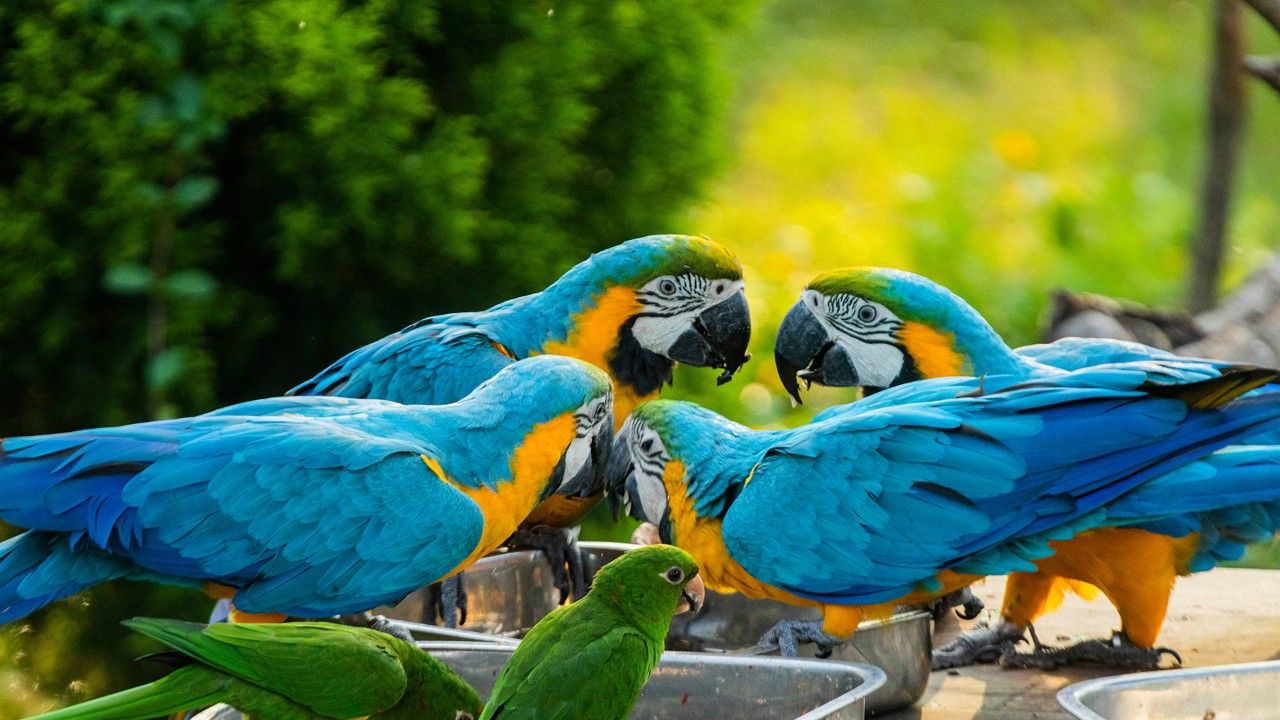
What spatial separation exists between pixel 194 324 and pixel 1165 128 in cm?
484

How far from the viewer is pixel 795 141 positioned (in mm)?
6309

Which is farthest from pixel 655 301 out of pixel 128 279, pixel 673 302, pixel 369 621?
pixel 128 279

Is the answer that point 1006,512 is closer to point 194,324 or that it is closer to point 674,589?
point 674,589

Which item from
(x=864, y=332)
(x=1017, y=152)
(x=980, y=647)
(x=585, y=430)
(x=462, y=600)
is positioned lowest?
(x=1017, y=152)

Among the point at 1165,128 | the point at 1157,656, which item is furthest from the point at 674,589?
the point at 1165,128

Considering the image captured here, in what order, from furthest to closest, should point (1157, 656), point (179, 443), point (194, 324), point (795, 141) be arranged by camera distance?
point (795, 141)
point (194, 324)
point (1157, 656)
point (179, 443)

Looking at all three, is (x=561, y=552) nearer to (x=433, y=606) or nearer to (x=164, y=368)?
(x=433, y=606)

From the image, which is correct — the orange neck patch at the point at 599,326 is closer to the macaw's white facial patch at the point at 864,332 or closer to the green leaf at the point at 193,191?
the macaw's white facial patch at the point at 864,332

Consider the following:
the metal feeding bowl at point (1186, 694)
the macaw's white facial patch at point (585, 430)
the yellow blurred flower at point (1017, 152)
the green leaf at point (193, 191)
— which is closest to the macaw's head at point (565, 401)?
the macaw's white facial patch at point (585, 430)

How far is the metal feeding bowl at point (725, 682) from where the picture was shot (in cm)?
146

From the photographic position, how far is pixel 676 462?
189 cm

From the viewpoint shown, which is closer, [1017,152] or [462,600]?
[462,600]

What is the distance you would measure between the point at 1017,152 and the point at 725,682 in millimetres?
4679

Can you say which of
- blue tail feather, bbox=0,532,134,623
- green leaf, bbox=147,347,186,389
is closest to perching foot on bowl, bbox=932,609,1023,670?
blue tail feather, bbox=0,532,134,623
